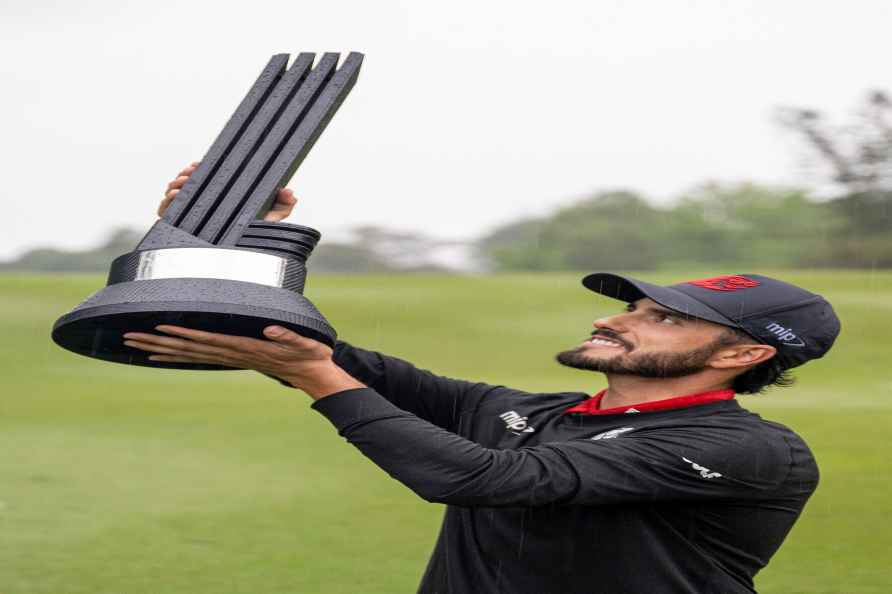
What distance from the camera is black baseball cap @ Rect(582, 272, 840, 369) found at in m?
2.87

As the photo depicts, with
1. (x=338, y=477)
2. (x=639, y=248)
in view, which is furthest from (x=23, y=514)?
(x=639, y=248)

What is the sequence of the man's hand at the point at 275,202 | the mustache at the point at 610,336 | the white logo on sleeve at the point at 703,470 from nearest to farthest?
the white logo on sleeve at the point at 703,470, the man's hand at the point at 275,202, the mustache at the point at 610,336

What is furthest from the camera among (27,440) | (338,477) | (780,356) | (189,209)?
(27,440)

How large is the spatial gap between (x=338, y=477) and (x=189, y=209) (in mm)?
4727

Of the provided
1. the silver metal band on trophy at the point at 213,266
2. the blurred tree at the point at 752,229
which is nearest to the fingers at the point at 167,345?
the silver metal band on trophy at the point at 213,266

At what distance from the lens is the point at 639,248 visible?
69.6 ft

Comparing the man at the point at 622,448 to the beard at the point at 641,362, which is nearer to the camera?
the man at the point at 622,448

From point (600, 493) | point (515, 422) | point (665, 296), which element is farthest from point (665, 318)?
point (600, 493)

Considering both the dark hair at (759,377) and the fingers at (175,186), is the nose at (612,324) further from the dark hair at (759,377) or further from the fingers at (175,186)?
the fingers at (175,186)

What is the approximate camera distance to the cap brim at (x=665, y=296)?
285cm

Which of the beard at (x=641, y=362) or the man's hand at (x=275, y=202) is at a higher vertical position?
the man's hand at (x=275, y=202)

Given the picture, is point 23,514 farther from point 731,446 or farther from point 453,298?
point 453,298

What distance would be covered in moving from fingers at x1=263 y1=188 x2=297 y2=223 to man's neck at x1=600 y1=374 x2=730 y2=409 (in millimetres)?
788

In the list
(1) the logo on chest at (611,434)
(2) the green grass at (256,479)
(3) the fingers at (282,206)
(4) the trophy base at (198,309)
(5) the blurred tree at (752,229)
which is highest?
(5) the blurred tree at (752,229)
